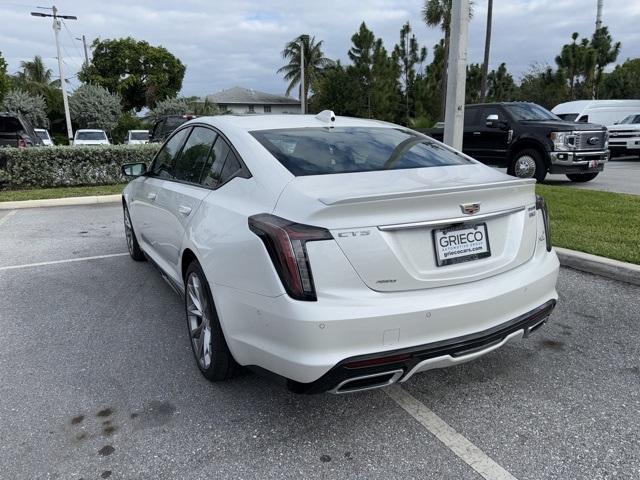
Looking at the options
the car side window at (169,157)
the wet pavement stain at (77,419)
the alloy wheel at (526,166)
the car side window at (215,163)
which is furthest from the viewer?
the alloy wheel at (526,166)

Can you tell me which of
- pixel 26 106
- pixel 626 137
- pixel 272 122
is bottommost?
pixel 626 137

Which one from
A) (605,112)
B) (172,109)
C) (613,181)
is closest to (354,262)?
(613,181)

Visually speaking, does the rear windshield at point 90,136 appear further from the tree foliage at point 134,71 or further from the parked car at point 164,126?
the tree foliage at point 134,71

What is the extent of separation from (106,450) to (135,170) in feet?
10.3

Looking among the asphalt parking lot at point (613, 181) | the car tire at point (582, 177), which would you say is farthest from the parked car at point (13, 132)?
the car tire at point (582, 177)

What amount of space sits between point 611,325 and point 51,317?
174 inches

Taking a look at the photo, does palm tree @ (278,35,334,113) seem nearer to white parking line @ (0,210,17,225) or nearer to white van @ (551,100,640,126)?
white van @ (551,100,640,126)

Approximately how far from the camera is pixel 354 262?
2363 mm

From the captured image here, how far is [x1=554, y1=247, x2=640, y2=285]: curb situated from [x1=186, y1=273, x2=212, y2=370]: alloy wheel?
382cm

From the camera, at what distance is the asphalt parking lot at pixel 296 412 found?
2463mm

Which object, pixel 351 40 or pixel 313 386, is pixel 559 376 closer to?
pixel 313 386

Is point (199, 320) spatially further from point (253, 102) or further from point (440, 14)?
point (253, 102)

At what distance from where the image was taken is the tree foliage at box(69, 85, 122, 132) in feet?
116

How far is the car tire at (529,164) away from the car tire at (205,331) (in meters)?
9.73
